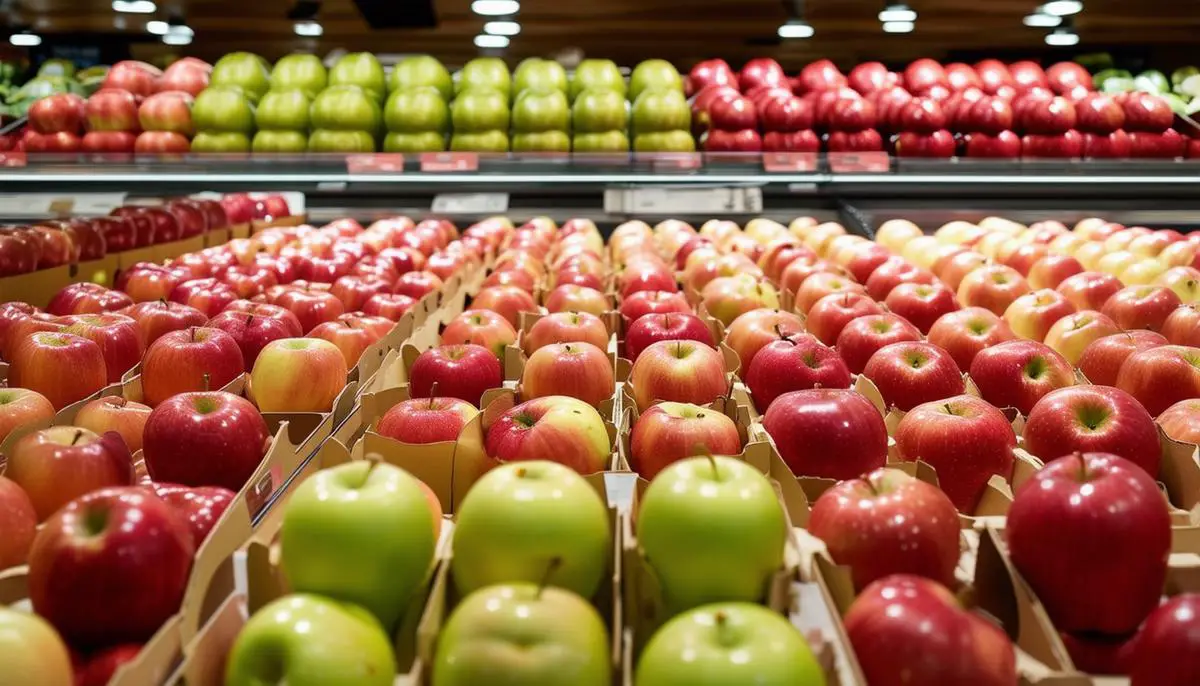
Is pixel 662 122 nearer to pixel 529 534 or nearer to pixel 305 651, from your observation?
pixel 529 534

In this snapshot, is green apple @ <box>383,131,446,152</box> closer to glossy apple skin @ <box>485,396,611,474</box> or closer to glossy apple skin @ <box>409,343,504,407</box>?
glossy apple skin @ <box>409,343,504,407</box>

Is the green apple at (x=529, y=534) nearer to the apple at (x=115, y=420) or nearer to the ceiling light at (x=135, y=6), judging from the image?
the apple at (x=115, y=420)

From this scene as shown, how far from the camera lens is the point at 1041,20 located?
14.8 ft

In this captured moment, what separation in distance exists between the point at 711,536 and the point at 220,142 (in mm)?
3868

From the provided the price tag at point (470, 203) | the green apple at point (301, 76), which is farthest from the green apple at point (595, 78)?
the green apple at point (301, 76)

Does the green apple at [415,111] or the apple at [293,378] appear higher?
the green apple at [415,111]

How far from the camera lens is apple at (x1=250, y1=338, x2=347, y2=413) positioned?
177cm

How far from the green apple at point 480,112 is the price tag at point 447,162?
0.64 meters

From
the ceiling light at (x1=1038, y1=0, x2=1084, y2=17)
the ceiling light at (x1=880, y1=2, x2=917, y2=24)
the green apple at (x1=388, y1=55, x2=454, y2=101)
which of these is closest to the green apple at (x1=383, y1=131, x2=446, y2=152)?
the green apple at (x1=388, y1=55, x2=454, y2=101)

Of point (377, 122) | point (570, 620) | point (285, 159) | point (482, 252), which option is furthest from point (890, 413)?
point (377, 122)

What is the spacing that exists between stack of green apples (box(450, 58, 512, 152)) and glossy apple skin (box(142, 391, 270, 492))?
9.80 feet

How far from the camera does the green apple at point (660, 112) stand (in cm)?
426

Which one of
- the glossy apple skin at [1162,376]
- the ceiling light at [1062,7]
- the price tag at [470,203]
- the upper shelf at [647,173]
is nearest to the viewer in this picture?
the glossy apple skin at [1162,376]

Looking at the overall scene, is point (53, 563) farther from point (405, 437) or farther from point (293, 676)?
point (405, 437)
